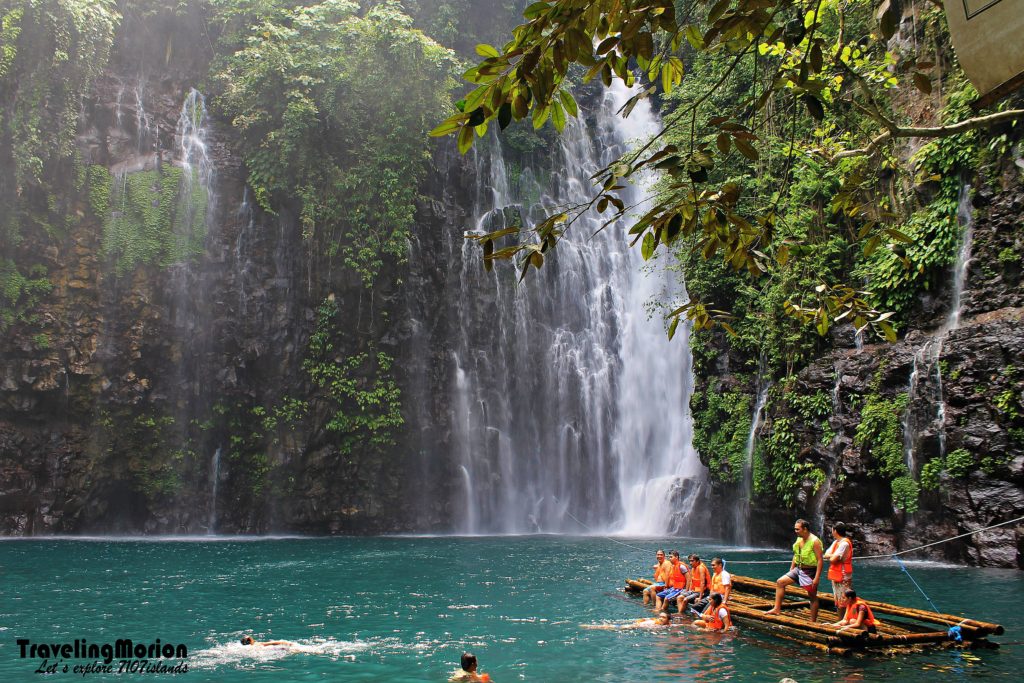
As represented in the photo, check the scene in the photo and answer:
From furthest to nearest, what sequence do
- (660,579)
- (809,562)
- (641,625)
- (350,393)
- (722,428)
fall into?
(350,393) < (722,428) < (660,579) < (641,625) < (809,562)

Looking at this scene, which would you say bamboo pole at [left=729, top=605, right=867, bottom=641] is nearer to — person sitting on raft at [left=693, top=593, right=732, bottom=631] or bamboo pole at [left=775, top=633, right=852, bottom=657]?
bamboo pole at [left=775, top=633, right=852, bottom=657]

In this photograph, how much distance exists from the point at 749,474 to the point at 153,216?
20.5m

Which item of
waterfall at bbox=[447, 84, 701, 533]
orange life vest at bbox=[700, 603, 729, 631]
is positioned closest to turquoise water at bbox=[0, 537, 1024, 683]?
orange life vest at bbox=[700, 603, 729, 631]

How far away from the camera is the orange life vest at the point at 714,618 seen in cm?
1144

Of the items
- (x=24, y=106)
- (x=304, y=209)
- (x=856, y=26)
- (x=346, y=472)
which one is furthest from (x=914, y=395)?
(x=24, y=106)

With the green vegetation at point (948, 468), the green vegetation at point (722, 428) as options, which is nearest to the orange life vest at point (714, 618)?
the green vegetation at point (948, 468)

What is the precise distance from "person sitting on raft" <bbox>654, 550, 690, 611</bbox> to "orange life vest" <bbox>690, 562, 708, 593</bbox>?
0.72 feet

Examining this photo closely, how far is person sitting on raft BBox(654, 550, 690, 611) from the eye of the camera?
497 inches

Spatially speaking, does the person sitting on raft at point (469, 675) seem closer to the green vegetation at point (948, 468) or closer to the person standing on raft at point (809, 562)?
the person standing on raft at point (809, 562)

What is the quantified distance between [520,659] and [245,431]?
60.6ft

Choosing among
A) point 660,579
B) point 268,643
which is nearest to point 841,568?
point 660,579

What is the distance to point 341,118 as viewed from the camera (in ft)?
90.9

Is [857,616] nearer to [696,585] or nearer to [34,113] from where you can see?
[696,585]

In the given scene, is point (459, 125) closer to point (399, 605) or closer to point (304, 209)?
point (399, 605)
